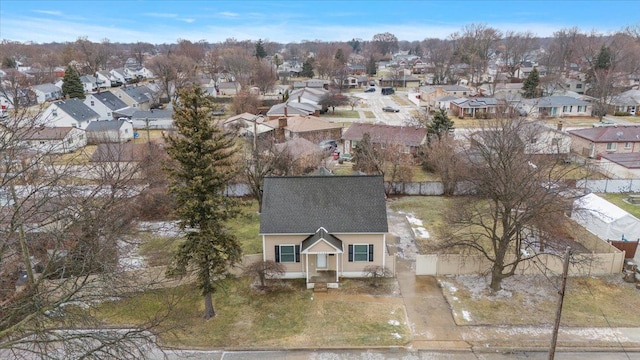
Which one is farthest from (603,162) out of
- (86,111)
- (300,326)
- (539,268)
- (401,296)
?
(86,111)

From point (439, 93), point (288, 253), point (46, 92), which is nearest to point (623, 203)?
point (288, 253)

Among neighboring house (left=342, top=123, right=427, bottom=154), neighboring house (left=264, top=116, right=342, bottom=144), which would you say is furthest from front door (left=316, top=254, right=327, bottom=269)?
neighboring house (left=264, top=116, right=342, bottom=144)

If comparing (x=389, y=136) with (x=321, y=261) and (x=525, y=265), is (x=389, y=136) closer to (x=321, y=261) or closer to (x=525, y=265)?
(x=525, y=265)

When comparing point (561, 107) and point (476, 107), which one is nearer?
point (561, 107)

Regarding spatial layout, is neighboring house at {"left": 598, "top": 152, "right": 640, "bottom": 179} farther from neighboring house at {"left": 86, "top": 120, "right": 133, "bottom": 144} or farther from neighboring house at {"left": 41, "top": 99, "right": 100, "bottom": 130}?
neighboring house at {"left": 41, "top": 99, "right": 100, "bottom": 130}

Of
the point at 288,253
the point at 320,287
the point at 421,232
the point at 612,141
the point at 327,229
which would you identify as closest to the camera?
the point at 320,287

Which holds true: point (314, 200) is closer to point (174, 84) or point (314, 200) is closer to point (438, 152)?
point (438, 152)
